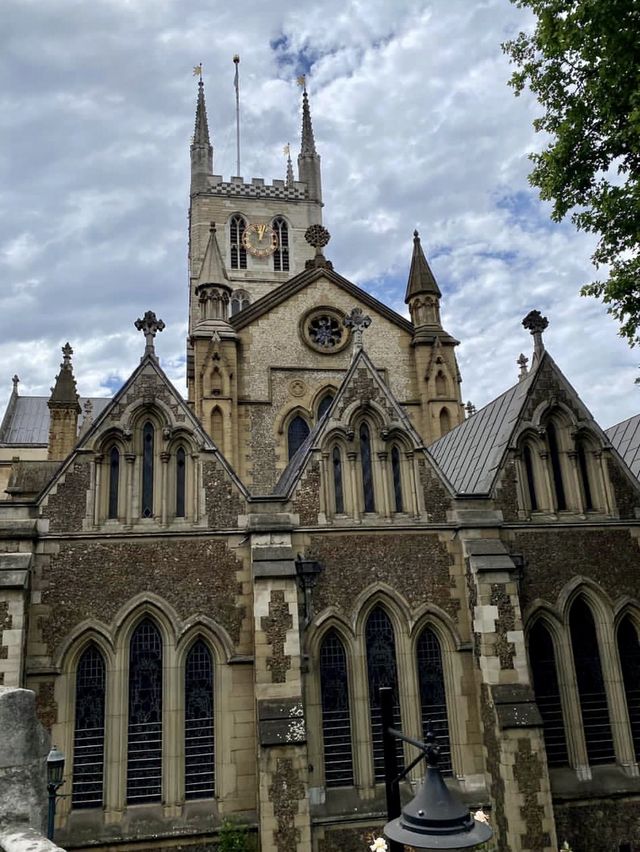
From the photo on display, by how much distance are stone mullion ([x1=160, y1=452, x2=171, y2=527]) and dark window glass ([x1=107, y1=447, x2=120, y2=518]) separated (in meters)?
0.81

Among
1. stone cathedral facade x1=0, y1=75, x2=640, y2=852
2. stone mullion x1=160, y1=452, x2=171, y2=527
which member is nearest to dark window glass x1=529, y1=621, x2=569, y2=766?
stone cathedral facade x1=0, y1=75, x2=640, y2=852

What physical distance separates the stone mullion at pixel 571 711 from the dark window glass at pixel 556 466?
8.65 feet

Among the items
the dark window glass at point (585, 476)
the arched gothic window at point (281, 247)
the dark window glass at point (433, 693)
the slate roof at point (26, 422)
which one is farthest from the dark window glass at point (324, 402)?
the arched gothic window at point (281, 247)

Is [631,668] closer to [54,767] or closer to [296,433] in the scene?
[54,767]

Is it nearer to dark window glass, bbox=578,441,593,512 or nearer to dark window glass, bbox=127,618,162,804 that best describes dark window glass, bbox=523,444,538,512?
dark window glass, bbox=578,441,593,512

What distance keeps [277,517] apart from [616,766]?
772 centimetres

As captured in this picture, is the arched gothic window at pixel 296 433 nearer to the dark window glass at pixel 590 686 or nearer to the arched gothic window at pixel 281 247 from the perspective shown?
the dark window glass at pixel 590 686

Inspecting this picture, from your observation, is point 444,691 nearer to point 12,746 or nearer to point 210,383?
point 12,746

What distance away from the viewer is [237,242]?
4981 centimetres

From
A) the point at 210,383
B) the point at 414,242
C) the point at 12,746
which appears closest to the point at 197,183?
the point at 414,242

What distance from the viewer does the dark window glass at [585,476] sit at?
14031mm

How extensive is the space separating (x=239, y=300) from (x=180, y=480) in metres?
36.1

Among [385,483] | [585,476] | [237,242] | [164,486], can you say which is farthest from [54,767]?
[237,242]

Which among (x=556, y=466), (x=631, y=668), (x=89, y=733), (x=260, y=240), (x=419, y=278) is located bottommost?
(x=89, y=733)
